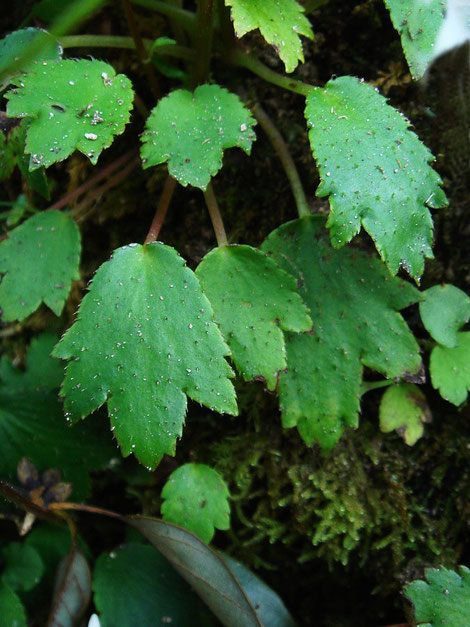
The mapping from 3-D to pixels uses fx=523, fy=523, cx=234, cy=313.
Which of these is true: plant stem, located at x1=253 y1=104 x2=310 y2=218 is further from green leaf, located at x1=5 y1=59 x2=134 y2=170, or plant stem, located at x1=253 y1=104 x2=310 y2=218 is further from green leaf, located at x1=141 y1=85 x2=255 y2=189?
green leaf, located at x1=5 y1=59 x2=134 y2=170

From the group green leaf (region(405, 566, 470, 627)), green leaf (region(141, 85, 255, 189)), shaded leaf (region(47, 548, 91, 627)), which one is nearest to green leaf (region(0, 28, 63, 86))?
green leaf (region(141, 85, 255, 189))

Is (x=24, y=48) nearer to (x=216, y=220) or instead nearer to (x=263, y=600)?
(x=216, y=220)

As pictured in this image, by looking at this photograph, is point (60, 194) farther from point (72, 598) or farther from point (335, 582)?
point (335, 582)

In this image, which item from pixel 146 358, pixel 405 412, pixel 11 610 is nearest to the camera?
pixel 146 358

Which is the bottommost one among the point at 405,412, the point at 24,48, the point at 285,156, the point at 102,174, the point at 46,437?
the point at 405,412

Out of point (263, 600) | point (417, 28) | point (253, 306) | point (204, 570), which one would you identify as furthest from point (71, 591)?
point (417, 28)

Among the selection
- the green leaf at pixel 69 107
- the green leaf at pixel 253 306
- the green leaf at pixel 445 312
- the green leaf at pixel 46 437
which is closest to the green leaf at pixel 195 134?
the green leaf at pixel 69 107
